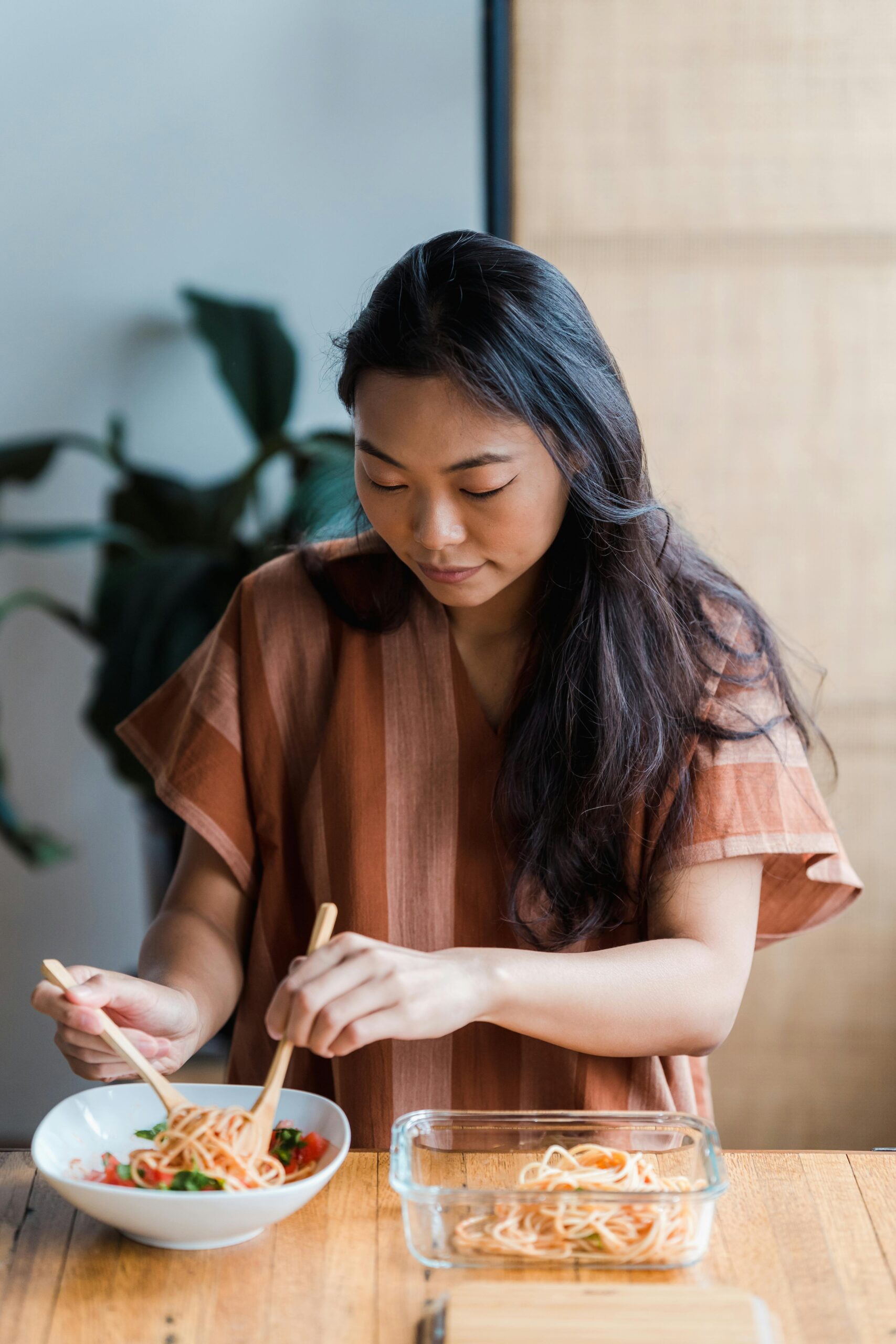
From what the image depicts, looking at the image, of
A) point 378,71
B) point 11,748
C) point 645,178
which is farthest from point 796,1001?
point 378,71

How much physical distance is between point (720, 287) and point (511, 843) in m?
1.18

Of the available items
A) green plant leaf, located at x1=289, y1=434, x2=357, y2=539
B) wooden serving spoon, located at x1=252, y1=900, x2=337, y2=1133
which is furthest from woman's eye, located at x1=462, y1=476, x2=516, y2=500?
green plant leaf, located at x1=289, y1=434, x2=357, y2=539

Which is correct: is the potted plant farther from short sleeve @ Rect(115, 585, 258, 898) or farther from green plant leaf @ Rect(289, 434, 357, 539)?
short sleeve @ Rect(115, 585, 258, 898)

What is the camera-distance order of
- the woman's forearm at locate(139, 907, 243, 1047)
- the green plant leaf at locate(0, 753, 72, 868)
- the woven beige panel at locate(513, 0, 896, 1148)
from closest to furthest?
the woman's forearm at locate(139, 907, 243, 1047), the woven beige panel at locate(513, 0, 896, 1148), the green plant leaf at locate(0, 753, 72, 868)

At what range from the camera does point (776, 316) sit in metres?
2.08

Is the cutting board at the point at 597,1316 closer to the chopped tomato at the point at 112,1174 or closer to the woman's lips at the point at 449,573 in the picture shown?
the chopped tomato at the point at 112,1174

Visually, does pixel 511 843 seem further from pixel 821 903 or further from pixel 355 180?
pixel 355 180

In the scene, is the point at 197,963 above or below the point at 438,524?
below

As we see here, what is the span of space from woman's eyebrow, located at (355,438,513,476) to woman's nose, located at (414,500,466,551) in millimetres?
31

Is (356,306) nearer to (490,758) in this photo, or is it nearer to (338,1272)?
(490,758)

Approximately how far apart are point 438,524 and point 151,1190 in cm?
59

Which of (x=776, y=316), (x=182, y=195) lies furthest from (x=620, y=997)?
(x=182, y=195)

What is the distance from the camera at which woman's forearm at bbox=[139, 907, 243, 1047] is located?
131cm

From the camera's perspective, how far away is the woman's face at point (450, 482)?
1.11m
